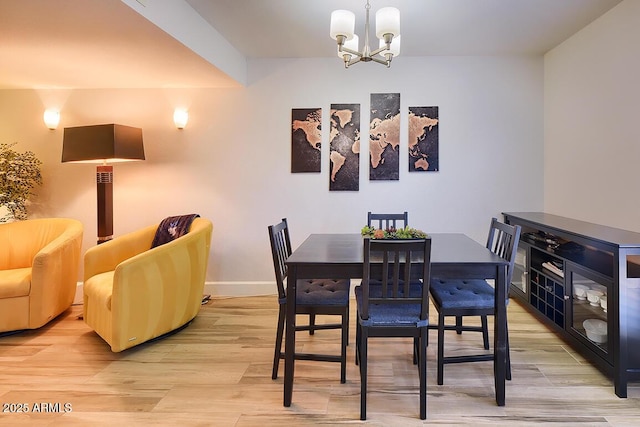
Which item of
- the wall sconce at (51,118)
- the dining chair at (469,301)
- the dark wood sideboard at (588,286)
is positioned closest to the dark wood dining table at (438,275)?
the dining chair at (469,301)

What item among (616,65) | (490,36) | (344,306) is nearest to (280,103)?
(490,36)

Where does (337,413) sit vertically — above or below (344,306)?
below

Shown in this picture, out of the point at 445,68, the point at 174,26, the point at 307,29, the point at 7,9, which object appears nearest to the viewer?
the point at 7,9

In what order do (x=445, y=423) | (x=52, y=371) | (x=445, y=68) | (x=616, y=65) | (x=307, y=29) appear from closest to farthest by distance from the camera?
(x=445, y=423) < (x=52, y=371) < (x=616, y=65) < (x=307, y=29) < (x=445, y=68)

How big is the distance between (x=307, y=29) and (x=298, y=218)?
180 cm

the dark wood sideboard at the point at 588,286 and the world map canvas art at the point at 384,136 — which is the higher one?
the world map canvas art at the point at 384,136

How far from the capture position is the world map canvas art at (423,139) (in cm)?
362

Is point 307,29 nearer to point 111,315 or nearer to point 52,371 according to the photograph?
point 111,315

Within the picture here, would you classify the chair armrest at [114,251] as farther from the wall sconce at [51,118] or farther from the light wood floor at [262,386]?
the wall sconce at [51,118]

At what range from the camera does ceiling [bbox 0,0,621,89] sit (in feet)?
7.24

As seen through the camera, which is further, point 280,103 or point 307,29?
point 280,103

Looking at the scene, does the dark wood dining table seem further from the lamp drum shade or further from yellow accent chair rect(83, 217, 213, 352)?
the lamp drum shade

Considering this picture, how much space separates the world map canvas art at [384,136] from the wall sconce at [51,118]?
10.8 ft

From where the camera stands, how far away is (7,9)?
2008 millimetres
